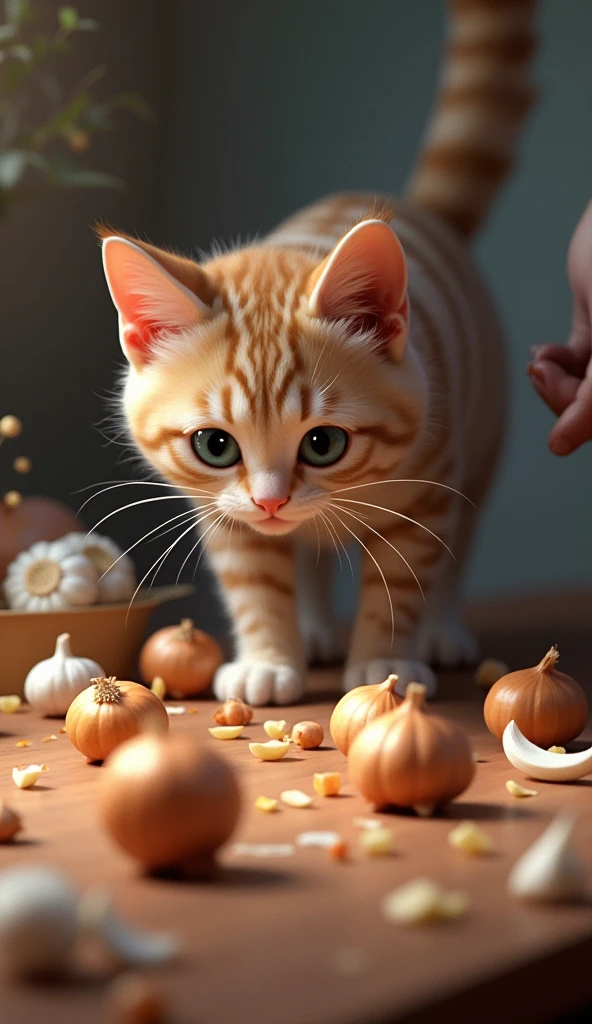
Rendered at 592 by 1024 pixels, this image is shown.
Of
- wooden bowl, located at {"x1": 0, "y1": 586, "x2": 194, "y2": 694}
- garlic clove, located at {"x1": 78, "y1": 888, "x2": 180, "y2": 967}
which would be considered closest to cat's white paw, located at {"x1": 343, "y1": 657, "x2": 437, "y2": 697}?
wooden bowl, located at {"x1": 0, "y1": 586, "x2": 194, "y2": 694}

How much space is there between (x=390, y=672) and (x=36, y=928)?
82cm

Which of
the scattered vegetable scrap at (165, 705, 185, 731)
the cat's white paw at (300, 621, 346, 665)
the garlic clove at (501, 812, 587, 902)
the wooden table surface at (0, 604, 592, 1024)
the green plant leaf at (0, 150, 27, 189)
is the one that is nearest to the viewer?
the wooden table surface at (0, 604, 592, 1024)

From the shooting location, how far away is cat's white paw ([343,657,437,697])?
133cm

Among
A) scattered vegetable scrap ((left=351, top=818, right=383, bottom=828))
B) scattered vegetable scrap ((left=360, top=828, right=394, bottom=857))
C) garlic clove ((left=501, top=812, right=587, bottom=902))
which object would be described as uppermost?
garlic clove ((left=501, top=812, right=587, bottom=902))

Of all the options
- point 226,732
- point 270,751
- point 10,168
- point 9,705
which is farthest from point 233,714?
point 10,168

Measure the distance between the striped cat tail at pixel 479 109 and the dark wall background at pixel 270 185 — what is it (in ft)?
1.31

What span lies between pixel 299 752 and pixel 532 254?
167cm

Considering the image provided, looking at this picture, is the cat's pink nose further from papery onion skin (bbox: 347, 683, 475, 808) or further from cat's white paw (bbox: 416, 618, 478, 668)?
cat's white paw (bbox: 416, 618, 478, 668)

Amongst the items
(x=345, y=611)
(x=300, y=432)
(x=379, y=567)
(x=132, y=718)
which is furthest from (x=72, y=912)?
(x=345, y=611)

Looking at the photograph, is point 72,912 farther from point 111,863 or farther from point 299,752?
point 299,752

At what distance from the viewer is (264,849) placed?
0.77 m

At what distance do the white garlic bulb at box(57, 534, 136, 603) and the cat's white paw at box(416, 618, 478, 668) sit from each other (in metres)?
0.44

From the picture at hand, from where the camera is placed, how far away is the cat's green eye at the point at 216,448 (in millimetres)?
1174

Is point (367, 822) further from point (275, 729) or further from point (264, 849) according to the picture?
point (275, 729)
